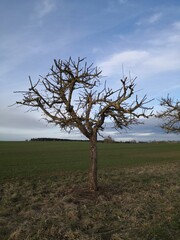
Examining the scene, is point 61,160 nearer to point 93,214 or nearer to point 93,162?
point 93,162

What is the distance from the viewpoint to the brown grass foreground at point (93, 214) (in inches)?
328

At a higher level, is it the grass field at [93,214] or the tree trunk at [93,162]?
the tree trunk at [93,162]

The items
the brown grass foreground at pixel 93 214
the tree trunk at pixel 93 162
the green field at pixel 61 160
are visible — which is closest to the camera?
the brown grass foreground at pixel 93 214

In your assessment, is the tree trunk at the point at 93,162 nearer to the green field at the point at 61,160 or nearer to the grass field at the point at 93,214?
the grass field at the point at 93,214

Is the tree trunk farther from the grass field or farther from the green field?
the green field

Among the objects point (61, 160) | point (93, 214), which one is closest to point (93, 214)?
point (93, 214)

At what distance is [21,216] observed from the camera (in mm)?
10766

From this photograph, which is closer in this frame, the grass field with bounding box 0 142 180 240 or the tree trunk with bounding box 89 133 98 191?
the grass field with bounding box 0 142 180 240

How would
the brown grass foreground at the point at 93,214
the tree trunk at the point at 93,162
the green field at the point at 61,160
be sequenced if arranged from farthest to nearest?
the green field at the point at 61,160, the tree trunk at the point at 93,162, the brown grass foreground at the point at 93,214

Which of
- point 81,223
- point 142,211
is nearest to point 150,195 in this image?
point 142,211

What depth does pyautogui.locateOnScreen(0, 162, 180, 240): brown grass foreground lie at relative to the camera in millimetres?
8344

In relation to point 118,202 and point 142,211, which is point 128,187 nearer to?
point 118,202

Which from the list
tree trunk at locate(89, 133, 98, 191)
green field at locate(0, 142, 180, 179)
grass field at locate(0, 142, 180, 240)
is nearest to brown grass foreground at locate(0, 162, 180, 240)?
grass field at locate(0, 142, 180, 240)

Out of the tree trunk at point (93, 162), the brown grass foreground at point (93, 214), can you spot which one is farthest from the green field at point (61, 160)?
the brown grass foreground at point (93, 214)
